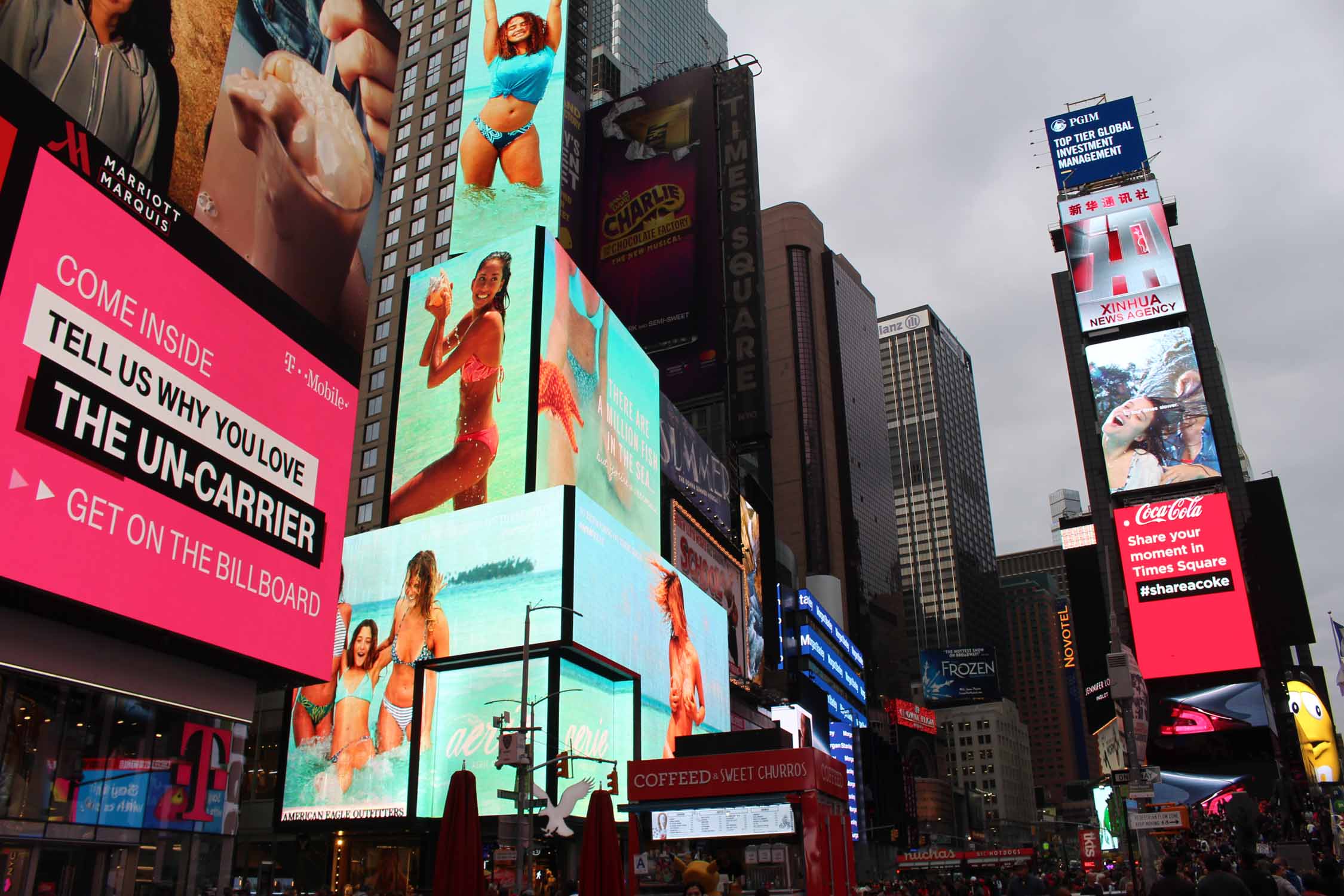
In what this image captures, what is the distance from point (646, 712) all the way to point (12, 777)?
98.7 feet

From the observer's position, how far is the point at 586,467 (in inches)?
1885

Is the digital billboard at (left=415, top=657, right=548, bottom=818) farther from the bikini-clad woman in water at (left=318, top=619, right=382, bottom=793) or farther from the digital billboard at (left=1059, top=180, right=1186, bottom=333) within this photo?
the digital billboard at (left=1059, top=180, right=1186, bottom=333)

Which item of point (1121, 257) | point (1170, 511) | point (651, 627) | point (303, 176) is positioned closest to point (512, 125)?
point (651, 627)

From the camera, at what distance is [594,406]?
4981cm

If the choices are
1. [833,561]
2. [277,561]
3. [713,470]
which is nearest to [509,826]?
[277,561]

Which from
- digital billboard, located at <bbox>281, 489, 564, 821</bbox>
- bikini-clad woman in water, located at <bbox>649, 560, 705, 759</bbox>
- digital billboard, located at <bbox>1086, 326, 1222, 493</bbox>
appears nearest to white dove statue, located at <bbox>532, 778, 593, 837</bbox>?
digital billboard, located at <bbox>281, 489, 564, 821</bbox>

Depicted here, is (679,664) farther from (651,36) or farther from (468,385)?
(651,36)

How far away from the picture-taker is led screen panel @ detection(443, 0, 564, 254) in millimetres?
59969

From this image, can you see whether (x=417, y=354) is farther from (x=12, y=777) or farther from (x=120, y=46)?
(x=12, y=777)

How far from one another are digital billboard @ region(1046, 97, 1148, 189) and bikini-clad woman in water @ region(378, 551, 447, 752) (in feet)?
187

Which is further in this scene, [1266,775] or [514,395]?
[1266,775]

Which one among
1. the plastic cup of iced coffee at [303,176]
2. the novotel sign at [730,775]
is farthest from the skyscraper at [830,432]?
the novotel sign at [730,775]

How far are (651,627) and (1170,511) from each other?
3710 centimetres

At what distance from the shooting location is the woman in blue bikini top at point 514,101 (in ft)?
202
